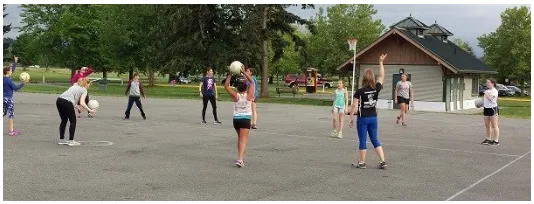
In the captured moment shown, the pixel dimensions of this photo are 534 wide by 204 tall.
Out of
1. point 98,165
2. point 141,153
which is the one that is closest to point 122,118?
point 141,153

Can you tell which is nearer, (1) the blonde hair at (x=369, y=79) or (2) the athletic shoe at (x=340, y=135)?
(1) the blonde hair at (x=369, y=79)

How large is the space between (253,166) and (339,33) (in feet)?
183

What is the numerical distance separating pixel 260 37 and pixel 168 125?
21.5 meters

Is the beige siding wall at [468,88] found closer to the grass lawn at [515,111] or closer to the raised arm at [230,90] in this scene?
the grass lawn at [515,111]

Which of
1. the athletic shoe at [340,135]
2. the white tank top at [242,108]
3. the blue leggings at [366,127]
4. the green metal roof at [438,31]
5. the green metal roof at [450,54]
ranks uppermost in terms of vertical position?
the green metal roof at [438,31]

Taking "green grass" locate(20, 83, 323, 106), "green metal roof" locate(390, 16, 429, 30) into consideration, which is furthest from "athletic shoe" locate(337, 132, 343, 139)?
"green metal roof" locate(390, 16, 429, 30)

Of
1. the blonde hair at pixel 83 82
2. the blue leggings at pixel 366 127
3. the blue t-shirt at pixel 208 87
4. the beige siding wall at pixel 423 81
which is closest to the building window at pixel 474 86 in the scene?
the beige siding wall at pixel 423 81

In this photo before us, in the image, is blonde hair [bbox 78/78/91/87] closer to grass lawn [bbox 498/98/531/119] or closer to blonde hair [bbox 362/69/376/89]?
blonde hair [bbox 362/69/376/89]

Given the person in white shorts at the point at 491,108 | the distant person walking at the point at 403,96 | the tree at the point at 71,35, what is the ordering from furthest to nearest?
the tree at the point at 71,35, the distant person walking at the point at 403,96, the person in white shorts at the point at 491,108

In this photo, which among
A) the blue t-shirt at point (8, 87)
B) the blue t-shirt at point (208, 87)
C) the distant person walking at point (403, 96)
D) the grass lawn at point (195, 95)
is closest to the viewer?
the blue t-shirt at point (8, 87)

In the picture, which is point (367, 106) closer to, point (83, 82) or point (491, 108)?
point (491, 108)

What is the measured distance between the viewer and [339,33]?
64875 mm

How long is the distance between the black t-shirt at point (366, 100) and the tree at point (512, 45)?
5405 centimetres

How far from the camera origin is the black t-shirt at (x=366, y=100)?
10062 millimetres
